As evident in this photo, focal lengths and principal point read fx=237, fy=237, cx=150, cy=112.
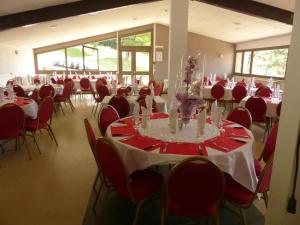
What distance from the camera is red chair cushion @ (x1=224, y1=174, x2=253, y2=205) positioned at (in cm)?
191

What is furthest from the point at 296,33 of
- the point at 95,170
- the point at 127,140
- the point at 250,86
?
the point at 250,86

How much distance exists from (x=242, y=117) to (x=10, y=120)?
322cm

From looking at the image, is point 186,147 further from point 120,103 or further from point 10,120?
point 10,120

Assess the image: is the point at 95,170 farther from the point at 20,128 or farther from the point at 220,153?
the point at 220,153

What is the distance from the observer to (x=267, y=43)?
972 centimetres

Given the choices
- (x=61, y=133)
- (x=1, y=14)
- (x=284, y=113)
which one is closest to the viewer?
(x=284, y=113)

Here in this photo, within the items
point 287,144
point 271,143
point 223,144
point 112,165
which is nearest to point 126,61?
point 271,143

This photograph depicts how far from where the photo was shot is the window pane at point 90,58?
39.4 feet

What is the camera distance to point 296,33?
1.25 m

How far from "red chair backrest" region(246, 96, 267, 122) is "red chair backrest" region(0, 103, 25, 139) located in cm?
402

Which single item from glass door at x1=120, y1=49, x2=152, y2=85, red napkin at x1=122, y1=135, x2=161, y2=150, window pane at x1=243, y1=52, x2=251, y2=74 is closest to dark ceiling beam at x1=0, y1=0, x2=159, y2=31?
red napkin at x1=122, y1=135, x2=161, y2=150

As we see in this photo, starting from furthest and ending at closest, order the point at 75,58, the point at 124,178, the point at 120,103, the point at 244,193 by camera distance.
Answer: the point at 75,58, the point at 120,103, the point at 244,193, the point at 124,178

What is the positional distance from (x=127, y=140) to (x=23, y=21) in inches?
213

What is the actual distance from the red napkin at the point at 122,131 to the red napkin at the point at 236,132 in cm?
100
